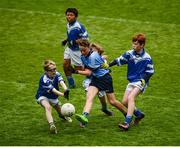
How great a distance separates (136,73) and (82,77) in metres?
3.88

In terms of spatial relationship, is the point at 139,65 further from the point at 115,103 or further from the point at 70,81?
the point at 70,81

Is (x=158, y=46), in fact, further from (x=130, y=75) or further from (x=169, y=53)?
(x=130, y=75)

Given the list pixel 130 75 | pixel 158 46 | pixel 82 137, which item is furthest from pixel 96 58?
pixel 158 46

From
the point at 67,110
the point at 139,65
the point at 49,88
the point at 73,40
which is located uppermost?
the point at 73,40

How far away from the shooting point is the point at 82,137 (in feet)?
33.7

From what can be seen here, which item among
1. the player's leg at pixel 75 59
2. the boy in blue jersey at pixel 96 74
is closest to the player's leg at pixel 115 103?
the boy in blue jersey at pixel 96 74

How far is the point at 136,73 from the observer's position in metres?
10.8

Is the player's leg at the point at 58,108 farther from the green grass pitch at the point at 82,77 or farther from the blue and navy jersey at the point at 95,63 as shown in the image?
the blue and navy jersey at the point at 95,63

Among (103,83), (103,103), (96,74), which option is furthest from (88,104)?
(103,103)

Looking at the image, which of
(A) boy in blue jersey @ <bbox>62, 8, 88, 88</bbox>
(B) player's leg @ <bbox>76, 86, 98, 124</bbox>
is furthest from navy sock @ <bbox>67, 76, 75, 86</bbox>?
(B) player's leg @ <bbox>76, 86, 98, 124</bbox>

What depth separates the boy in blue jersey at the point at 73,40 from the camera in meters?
13.3

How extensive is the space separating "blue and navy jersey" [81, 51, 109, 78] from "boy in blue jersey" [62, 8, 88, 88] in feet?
7.92

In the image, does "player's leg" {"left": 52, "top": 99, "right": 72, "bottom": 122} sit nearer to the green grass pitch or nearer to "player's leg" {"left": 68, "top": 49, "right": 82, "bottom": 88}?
the green grass pitch

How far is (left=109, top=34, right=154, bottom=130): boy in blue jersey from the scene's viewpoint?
10.6 meters
